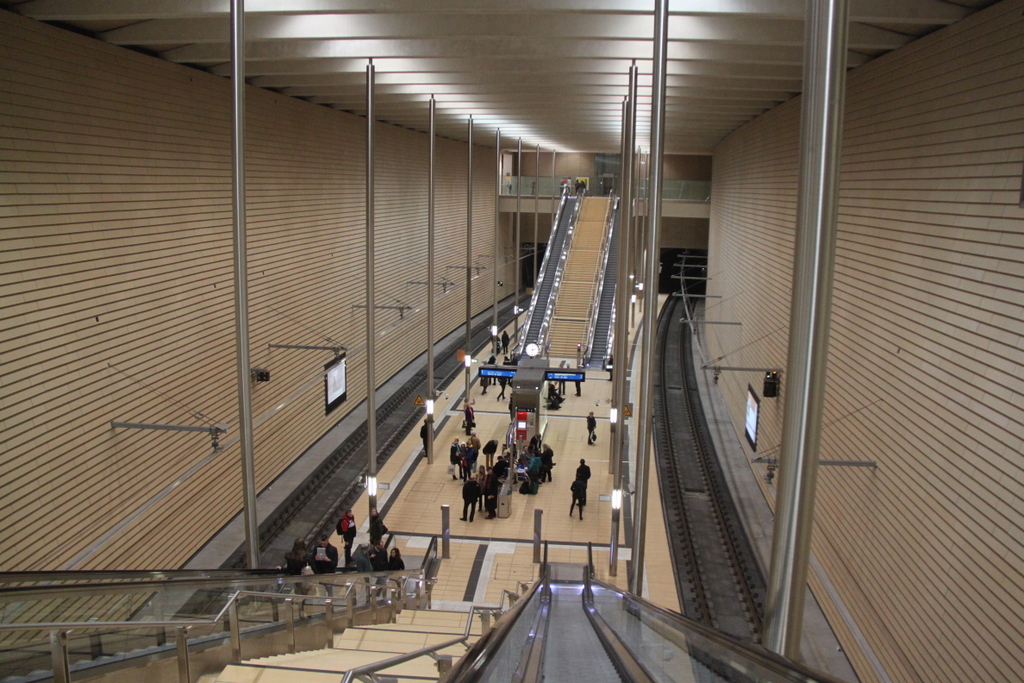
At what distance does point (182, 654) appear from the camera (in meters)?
5.09

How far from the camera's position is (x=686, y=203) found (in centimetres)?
3669

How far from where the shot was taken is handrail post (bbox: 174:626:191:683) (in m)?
5.06

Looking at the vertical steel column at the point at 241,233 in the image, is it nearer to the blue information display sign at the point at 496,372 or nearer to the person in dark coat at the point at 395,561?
the person in dark coat at the point at 395,561

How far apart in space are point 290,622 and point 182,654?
2202 millimetres

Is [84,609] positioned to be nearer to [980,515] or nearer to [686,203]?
[980,515]

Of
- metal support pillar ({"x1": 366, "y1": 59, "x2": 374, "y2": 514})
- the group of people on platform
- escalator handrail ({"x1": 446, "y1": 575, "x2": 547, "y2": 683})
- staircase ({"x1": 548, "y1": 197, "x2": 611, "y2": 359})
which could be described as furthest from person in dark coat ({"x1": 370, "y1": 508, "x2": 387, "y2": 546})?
staircase ({"x1": 548, "y1": 197, "x2": 611, "y2": 359})

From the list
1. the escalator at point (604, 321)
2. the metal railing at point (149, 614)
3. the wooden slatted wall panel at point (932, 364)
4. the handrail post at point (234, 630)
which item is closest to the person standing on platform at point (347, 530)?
the metal railing at point (149, 614)

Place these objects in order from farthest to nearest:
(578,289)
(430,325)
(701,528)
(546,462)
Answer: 1. (578,289)
2. (430,325)
3. (546,462)
4. (701,528)

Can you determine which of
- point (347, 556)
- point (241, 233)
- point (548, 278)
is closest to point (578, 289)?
point (548, 278)

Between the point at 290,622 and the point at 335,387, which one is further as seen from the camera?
the point at 335,387

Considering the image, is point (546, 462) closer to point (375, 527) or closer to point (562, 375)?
point (562, 375)

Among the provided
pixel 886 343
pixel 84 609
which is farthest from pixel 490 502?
pixel 84 609

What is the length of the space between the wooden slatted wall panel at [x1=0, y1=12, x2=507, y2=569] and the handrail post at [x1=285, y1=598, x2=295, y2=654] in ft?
9.89

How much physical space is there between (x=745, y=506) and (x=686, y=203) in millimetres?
23472
